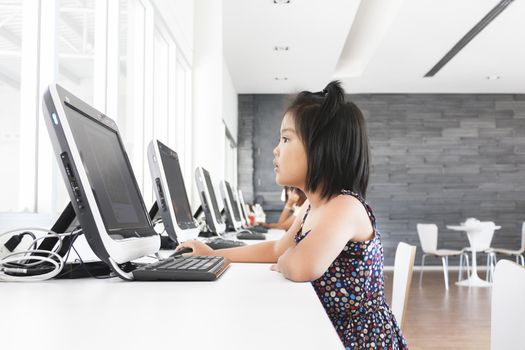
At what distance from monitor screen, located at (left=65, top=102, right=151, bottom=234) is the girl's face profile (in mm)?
383

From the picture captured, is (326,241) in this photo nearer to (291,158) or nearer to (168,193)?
(291,158)

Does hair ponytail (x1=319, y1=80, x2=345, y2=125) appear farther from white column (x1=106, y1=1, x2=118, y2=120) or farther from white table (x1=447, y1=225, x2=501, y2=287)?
white table (x1=447, y1=225, x2=501, y2=287)

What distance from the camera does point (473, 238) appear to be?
7891mm

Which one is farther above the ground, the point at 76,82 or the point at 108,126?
the point at 76,82

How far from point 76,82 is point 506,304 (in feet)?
6.33

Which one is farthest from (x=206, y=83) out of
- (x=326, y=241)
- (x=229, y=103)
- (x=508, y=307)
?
(x=508, y=307)

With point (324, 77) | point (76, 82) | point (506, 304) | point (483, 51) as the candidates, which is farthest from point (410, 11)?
point (506, 304)

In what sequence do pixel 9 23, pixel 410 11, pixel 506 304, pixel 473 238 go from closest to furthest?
pixel 506 304
pixel 9 23
pixel 410 11
pixel 473 238

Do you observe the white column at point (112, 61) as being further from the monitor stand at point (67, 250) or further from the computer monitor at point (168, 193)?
the monitor stand at point (67, 250)

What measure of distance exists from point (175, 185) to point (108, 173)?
85 centimetres

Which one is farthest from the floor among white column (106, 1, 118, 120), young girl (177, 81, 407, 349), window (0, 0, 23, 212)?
window (0, 0, 23, 212)

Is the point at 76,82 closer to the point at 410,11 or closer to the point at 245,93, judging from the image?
the point at 410,11

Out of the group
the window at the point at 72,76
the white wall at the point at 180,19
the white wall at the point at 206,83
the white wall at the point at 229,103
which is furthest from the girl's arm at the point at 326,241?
the white wall at the point at 229,103

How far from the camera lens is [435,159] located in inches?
361
